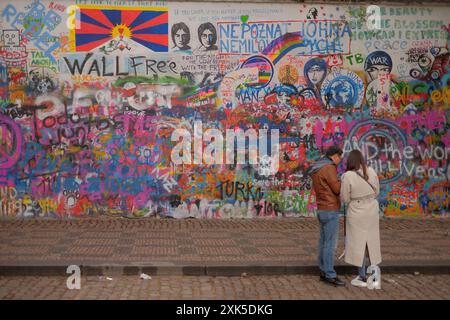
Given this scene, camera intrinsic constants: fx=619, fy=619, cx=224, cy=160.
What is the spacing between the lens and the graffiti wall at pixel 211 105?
1377cm

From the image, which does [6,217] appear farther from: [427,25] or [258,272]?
[427,25]

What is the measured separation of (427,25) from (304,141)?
13.1 feet

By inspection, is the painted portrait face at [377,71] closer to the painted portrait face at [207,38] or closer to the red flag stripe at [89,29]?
the painted portrait face at [207,38]

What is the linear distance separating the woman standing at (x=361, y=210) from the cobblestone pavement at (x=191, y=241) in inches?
45.5

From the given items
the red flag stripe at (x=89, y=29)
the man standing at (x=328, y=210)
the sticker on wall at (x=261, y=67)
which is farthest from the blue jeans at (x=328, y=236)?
the red flag stripe at (x=89, y=29)

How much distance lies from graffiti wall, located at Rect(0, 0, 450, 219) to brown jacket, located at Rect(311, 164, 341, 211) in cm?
573

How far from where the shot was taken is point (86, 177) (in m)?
13.9

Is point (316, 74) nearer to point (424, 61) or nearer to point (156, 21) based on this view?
point (424, 61)

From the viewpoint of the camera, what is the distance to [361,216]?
8383mm

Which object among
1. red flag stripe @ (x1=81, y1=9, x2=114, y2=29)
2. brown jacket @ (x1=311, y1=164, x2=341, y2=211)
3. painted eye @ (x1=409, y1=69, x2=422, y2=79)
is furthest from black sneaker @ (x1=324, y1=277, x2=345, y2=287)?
red flag stripe @ (x1=81, y1=9, x2=114, y2=29)

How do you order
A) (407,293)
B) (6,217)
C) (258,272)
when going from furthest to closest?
(6,217), (258,272), (407,293)

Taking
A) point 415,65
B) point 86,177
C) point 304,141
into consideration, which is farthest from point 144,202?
point 415,65

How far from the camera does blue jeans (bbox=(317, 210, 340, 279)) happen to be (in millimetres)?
8469

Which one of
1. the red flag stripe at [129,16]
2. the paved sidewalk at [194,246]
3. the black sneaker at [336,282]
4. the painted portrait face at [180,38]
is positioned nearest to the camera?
the black sneaker at [336,282]
